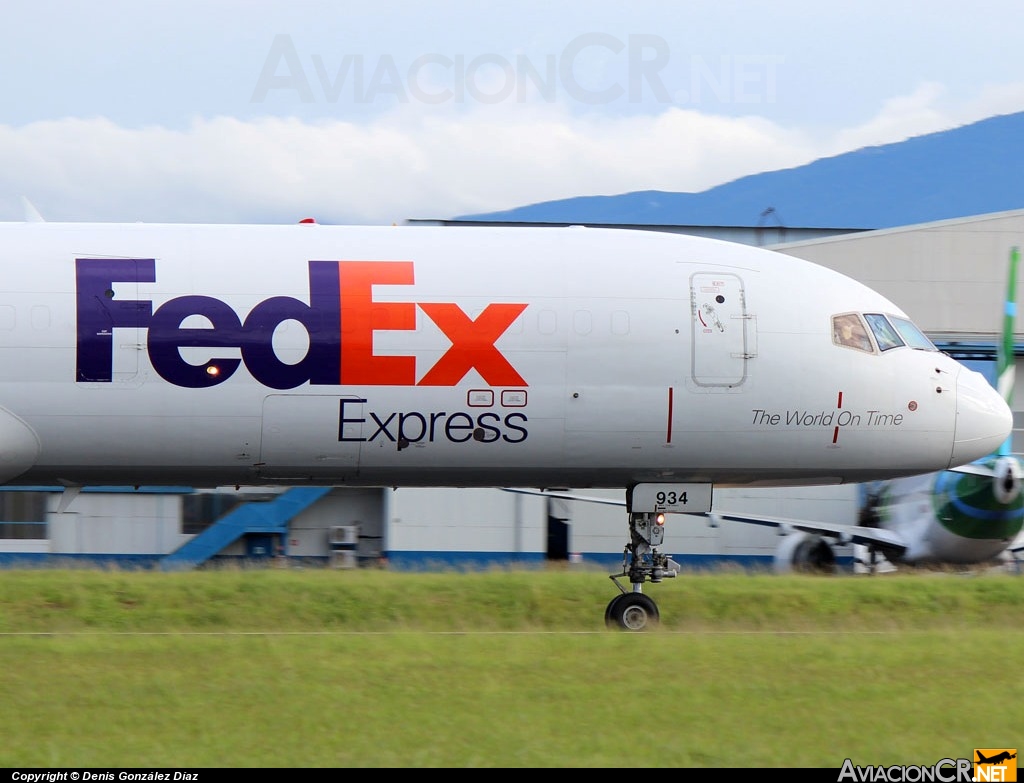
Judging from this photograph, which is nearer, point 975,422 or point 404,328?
point 404,328

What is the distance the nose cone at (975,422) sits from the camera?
15.5 meters

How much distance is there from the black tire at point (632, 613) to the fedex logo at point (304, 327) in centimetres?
308

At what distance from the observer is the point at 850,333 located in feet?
50.7

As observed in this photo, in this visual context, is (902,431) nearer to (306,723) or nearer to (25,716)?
(306,723)

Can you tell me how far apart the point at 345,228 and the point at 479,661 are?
6.09 m

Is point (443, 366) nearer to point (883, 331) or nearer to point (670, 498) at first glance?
point (670, 498)

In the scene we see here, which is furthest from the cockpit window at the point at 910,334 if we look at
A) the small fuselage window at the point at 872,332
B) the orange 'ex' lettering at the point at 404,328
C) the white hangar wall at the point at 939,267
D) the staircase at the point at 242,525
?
the staircase at the point at 242,525

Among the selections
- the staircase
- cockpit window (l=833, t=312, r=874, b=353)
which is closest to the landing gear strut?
cockpit window (l=833, t=312, r=874, b=353)

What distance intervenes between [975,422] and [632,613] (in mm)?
4730

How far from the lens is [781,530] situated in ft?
107

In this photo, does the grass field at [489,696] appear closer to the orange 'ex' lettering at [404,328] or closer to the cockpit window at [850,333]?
the orange 'ex' lettering at [404,328]

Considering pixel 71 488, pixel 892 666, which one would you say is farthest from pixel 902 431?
pixel 71 488

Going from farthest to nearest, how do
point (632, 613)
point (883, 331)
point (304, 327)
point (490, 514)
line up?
1. point (490, 514)
2. point (883, 331)
3. point (632, 613)
4. point (304, 327)

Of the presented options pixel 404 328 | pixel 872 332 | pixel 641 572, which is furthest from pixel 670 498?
pixel 404 328
